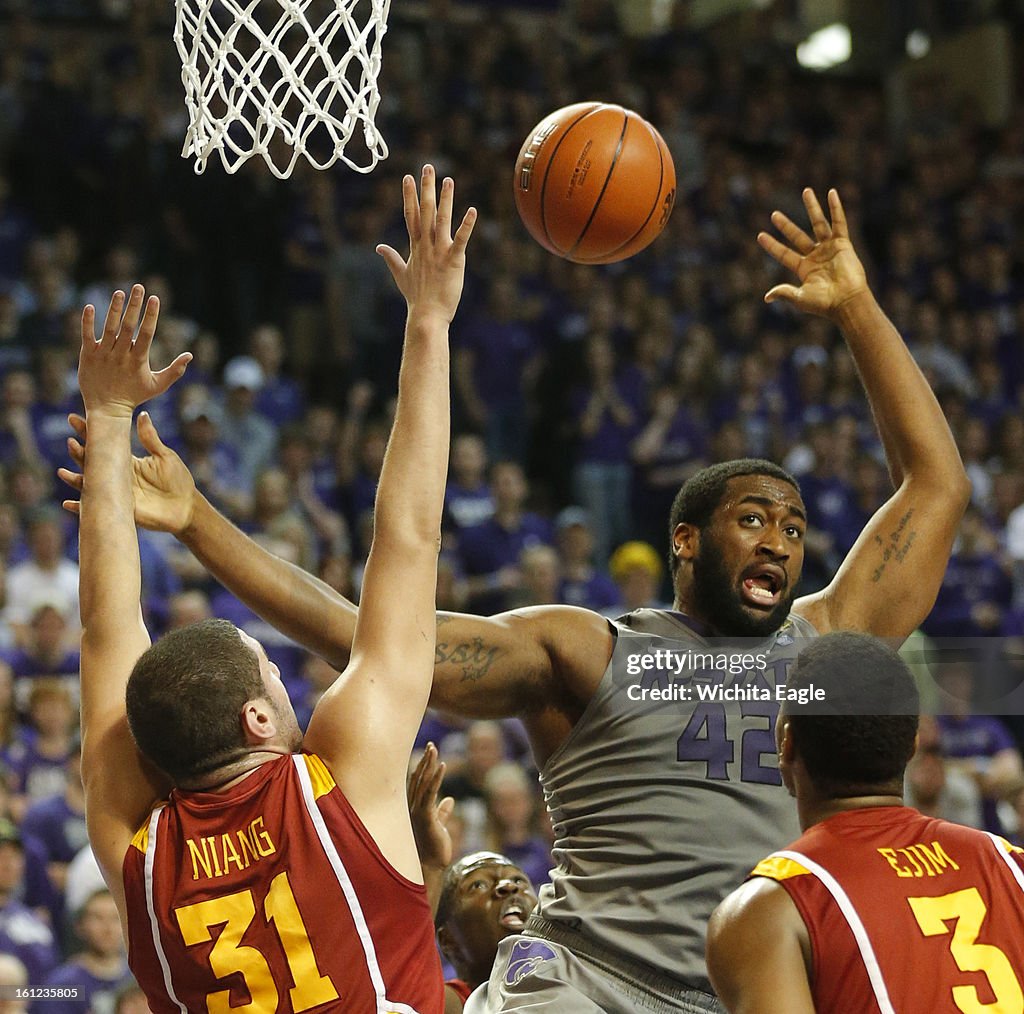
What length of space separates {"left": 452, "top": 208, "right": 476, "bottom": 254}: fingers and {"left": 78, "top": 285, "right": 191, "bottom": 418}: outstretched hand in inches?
24.9

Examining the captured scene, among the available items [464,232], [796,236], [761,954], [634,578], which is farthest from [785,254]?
[634,578]

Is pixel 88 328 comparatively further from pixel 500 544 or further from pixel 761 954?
pixel 500 544

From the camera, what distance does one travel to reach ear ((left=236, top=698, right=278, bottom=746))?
2701mm

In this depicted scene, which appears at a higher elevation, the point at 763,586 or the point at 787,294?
the point at 787,294

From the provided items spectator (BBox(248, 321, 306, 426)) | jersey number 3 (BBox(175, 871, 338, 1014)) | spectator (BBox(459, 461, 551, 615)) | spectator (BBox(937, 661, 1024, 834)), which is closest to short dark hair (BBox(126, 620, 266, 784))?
jersey number 3 (BBox(175, 871, 338, 1014))

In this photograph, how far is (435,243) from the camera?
2904 millimetres

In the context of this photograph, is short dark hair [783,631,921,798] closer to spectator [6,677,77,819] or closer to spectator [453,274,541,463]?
spectator [6,677,77,819]

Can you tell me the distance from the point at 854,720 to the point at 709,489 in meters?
1.08

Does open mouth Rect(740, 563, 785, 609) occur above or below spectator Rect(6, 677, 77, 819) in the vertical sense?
above

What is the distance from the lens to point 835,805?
2.72m

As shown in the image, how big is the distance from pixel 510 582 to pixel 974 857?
6477mm

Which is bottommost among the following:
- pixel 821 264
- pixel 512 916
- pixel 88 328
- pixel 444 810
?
pixel 512 916

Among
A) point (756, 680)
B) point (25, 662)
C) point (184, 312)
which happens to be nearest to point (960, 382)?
point (184, 312)

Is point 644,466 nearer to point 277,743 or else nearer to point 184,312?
point 184,312
